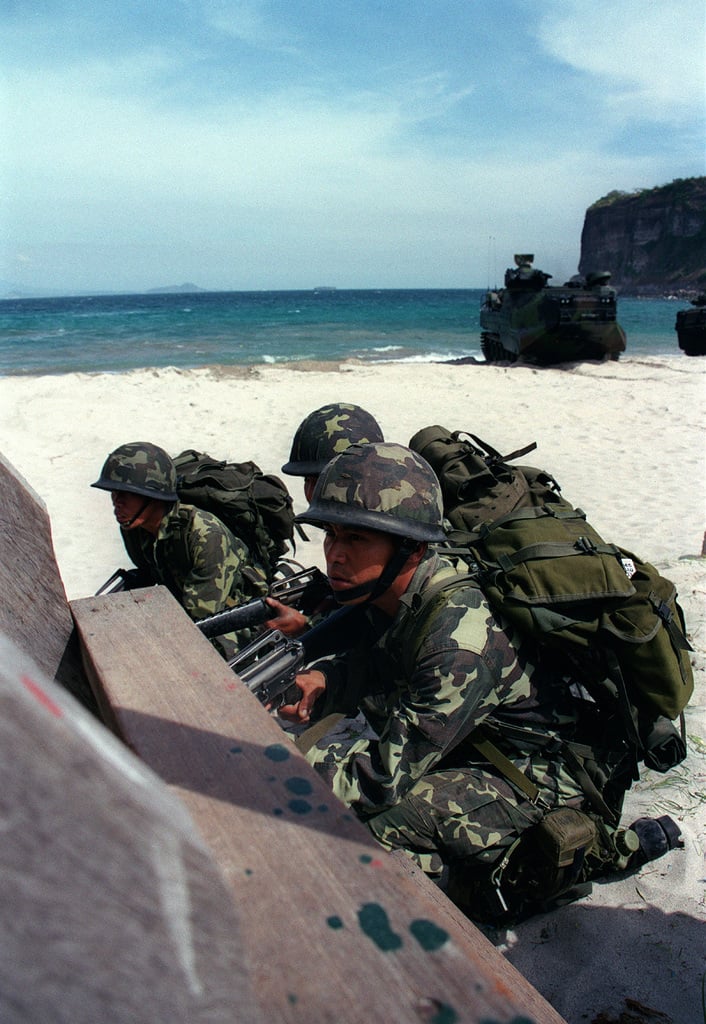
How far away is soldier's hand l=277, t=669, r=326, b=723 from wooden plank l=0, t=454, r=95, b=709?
4.16ft

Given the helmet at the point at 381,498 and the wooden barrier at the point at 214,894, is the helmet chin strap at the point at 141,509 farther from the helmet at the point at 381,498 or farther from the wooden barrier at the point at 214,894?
the wooden barrier at the point at 214,894

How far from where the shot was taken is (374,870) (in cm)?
84

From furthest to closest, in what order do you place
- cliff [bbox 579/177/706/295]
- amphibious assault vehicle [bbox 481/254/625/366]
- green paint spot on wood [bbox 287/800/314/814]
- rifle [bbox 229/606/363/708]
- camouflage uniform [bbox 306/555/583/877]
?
cliff [bbox 579/177/706/295] → amphibious assault vehicle [bbox 481/254/625/366] → rifle [bbox 229/606/363/708] → camouflage uniform [bbox 306/555/583/877] → green paint spot on wood [bbox 287/800/314/814]

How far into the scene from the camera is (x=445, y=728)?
2338mm

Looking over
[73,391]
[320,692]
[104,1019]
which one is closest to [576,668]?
[320,692]

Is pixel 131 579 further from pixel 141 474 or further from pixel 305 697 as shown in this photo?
pixel 305 697

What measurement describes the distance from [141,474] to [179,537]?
39 centimetres

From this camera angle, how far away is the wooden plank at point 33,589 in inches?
59.6

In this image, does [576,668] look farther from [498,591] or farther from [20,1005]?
[20,1005]

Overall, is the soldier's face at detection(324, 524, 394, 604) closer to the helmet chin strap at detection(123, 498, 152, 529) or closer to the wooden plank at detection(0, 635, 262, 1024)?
the helmet chin strap at detection(123, 498, 152, 529)

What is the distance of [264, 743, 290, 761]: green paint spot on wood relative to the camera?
1.10 m

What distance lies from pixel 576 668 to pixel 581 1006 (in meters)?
1.01

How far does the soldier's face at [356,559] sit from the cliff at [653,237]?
90.2 metres

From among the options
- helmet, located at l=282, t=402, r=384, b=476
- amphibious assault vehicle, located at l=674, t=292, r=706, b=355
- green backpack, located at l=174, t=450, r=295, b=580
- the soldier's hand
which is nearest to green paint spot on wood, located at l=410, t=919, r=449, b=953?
the soldier's hand
